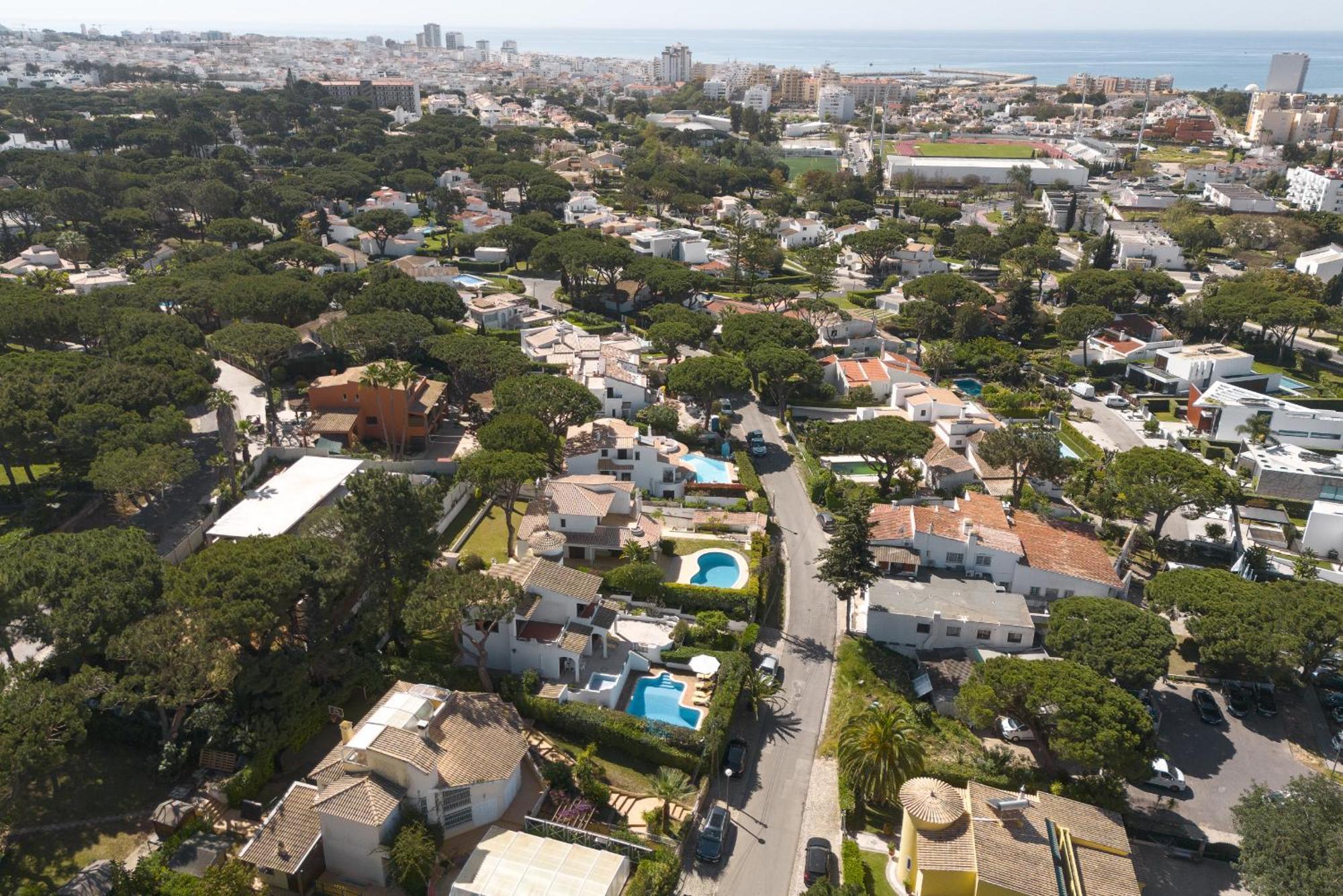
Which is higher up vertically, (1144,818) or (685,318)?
(685,318)

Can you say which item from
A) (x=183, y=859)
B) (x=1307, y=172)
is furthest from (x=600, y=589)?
(x=1307, y=172)

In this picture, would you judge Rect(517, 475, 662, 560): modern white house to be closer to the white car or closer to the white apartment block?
the white car

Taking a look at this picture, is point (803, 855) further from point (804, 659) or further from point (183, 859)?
point (183, 859)

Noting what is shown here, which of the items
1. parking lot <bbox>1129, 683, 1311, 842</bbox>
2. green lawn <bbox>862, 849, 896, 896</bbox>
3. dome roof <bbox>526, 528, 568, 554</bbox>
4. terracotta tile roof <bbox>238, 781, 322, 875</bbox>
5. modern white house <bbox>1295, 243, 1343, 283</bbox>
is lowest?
green lawn <bbox>862, 849, 896, 896</bbox>

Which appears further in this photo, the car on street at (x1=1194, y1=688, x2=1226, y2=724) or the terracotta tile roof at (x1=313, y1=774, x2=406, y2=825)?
the car on street at (x1=1194, y1=688, x2=1226, y2=724)

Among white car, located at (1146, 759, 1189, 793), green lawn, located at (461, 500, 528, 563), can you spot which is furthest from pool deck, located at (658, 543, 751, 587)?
white car, located at (1146, 759, 1189, 793)

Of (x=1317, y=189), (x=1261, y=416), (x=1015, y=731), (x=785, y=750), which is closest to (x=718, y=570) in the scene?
(x=785, y=750)
